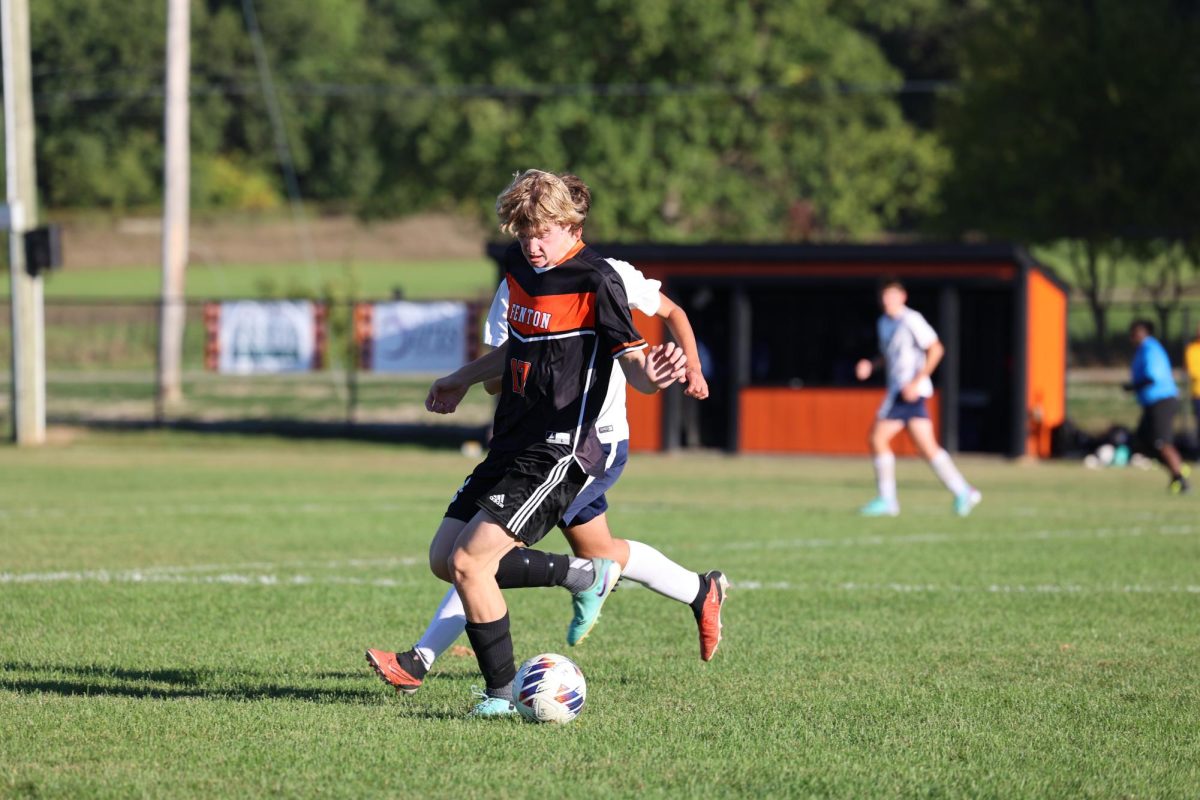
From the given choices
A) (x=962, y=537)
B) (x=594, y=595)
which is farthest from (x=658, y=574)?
(x=962, y=537)

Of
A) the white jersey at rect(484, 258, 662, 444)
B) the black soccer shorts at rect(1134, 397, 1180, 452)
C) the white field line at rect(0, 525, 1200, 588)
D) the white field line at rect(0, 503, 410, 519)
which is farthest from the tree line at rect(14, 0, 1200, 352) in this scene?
the white jersey at rect(484, 258, 662, 444)

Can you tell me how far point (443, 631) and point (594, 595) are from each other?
600 millimetres

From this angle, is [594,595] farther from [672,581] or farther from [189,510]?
[189,510]

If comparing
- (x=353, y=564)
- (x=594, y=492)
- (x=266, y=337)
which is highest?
(x=266, y=337)

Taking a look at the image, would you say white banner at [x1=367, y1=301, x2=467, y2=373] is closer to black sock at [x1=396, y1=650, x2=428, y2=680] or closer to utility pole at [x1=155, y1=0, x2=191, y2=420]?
utility pole at [x1=155, y1=0, x2=191, y2=420]

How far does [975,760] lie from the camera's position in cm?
548

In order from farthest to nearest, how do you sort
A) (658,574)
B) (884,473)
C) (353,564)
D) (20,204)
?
1. (20,204)
2. (884,473)
3. (353,564)
4. (658,574)

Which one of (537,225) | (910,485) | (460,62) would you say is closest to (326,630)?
(537,225)

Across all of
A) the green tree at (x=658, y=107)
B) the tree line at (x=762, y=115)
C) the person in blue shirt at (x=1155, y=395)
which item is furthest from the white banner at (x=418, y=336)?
the green tree at (x=658, y=107)

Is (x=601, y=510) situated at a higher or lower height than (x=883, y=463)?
higher

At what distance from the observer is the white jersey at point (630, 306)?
245 inches

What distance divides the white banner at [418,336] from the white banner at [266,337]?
4.11ft

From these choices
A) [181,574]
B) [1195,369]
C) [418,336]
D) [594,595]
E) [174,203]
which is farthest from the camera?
[174,203]

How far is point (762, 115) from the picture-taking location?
50250 millimetres
